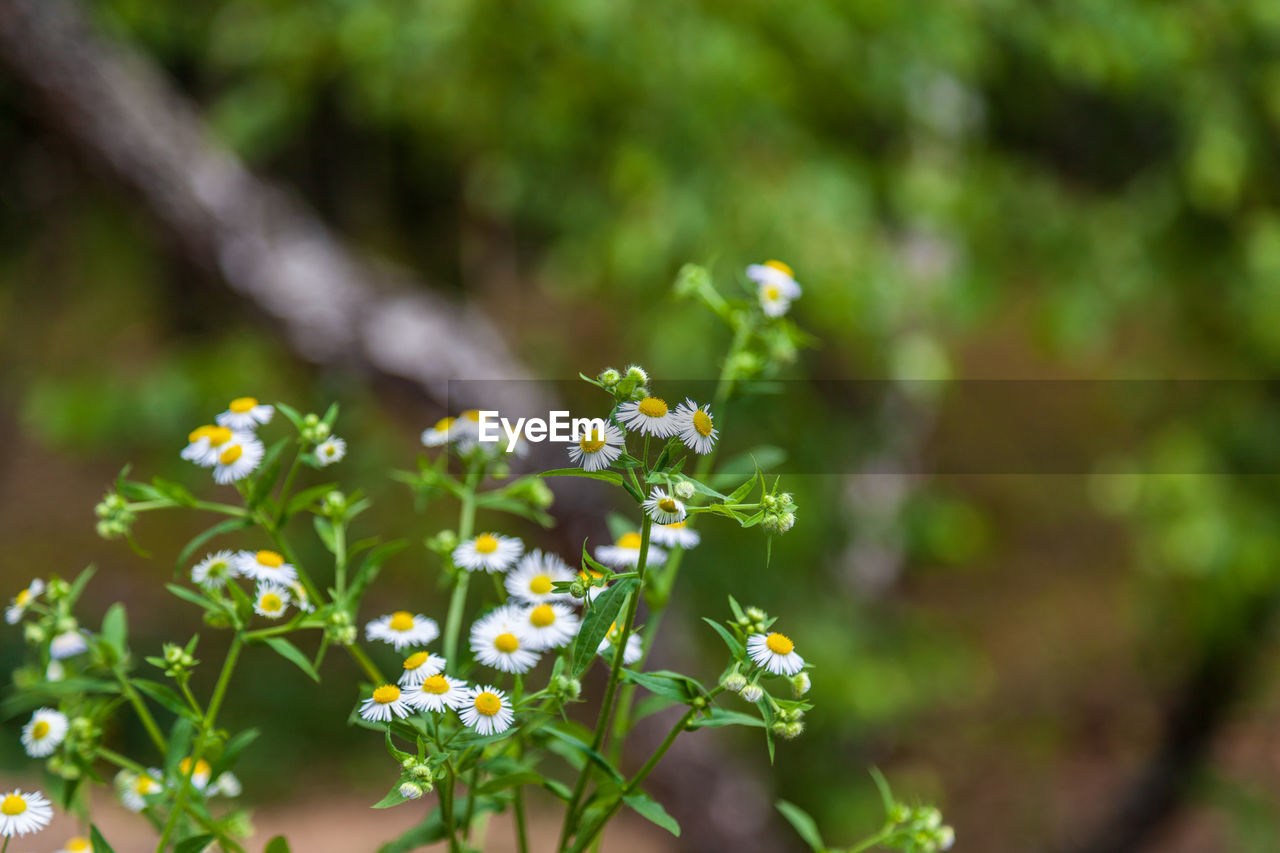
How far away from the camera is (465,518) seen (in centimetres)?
46

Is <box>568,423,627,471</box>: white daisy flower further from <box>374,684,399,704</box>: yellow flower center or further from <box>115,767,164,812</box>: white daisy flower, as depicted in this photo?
<box>115,767,164,812</box>: white daisy flower

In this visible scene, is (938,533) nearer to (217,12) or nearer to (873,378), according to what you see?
(873,378)

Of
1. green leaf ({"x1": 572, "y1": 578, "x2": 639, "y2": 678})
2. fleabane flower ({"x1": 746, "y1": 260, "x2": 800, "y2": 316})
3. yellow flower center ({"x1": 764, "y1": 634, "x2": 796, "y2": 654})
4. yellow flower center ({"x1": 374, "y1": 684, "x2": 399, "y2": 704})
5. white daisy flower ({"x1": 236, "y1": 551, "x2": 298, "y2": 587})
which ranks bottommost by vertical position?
yellow flower center ({"x1": 374, "y1": 684, "x2": 399, "y2": 704})

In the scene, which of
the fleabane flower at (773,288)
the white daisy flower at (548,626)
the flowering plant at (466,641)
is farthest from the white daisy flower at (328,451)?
the fleabane flower at (773,288)

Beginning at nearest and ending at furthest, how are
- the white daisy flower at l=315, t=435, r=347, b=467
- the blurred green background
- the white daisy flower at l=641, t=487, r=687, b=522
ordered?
the white daisy flower at l=641, t=487, r=687, b=522 < the white daisy flower at l=315, t=435, r=347, b=467 < the blurred green background

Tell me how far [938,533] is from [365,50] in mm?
1496

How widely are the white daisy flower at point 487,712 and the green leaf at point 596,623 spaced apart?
0.03m

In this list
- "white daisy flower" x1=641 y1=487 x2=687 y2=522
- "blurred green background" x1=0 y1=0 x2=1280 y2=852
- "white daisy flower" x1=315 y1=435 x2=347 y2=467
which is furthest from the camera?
"blurred green background" x1=0 y1=0 x2=1280 y2=852

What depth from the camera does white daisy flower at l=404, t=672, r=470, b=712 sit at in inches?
12.7

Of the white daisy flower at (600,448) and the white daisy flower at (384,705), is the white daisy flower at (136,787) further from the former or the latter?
the white daisy flower at (600,448)

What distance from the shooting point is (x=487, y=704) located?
0.34m

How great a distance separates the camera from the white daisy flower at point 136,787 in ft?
1.33

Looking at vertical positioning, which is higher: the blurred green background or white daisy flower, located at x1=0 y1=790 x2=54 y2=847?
the blurred green background

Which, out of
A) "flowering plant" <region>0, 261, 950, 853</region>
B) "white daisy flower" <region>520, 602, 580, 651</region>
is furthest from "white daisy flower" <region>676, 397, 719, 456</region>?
"white daisy flower" <region>520, 602, 580, 651</region>
